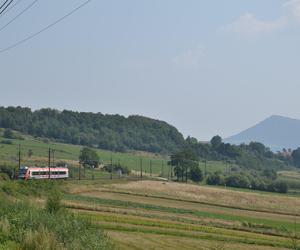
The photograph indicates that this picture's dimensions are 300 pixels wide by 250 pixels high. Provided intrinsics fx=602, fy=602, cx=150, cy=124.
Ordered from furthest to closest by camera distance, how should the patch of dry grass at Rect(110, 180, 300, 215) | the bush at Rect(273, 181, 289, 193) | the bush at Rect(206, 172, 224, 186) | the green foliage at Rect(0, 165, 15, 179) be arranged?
1. the bush at Rect(206, 172, 224, 186)
2. the bush at Rect(273, 181, 289, 193)
3. the green foliage at Rect(0, 165, 15, 179)
4. the patch of dry grass at Rect(110, 180, 300, 215)

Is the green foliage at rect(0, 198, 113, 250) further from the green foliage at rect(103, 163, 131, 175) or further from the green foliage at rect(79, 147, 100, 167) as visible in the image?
the green foliage at rect(79, 147, 100, 167)

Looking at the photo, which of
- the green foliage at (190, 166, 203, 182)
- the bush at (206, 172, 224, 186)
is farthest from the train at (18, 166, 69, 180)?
the bush at (206, 172, 224, 186)

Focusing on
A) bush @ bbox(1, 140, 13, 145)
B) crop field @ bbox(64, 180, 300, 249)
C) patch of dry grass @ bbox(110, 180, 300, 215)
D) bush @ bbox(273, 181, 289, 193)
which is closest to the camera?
crop field @ bbox(64, 180, 300, 249)

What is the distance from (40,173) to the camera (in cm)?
11600

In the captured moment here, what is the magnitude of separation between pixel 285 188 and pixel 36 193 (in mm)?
85965

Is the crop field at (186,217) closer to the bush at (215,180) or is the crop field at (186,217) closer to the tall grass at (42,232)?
the tall grass at (42,232)

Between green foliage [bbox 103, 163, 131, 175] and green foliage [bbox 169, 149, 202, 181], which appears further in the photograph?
green foliage [bbox 103, 163, 131, 175]

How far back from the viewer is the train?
110812 mm

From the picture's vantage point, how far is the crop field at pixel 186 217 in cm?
4666

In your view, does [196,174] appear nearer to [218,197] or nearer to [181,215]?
[218,197]

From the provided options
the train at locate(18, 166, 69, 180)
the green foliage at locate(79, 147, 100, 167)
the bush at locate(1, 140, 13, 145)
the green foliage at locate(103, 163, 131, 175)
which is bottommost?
the train at locate(18, 166, 69, 180)

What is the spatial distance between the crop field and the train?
9.37 meters

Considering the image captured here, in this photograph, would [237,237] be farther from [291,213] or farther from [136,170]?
[136,170]

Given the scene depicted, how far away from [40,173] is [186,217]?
51.2 m
